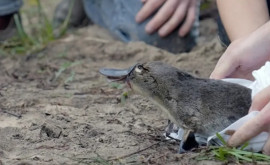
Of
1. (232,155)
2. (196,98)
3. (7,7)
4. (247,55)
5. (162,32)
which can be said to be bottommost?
(7,7)

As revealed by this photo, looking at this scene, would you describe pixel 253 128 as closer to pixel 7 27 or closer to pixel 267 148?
pixel 267 148

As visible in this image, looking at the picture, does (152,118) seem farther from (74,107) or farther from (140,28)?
(140,28)

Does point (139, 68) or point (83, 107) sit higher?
point (139, 68)

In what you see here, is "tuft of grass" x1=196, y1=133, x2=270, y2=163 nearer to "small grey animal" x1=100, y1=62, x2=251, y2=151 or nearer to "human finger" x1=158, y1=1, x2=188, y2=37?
"small grey animal" x1=100, y1=62, x2=251, y2=151

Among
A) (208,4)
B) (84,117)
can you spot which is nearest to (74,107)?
(84,117)

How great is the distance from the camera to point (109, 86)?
3211 millimetres

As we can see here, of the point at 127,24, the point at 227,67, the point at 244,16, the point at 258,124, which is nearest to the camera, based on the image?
the point at 258,124

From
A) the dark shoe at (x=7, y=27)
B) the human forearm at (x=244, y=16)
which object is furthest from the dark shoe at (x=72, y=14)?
the human forearm at (x=244, y=16)

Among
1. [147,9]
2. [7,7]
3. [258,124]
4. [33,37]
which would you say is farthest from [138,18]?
[258,124]

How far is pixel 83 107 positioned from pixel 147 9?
49.0 inches

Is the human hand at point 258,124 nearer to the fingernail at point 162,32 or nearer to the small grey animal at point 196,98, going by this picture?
the small grey animal at point 196,98

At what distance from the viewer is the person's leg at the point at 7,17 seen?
4090 mm

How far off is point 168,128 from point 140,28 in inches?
65.7

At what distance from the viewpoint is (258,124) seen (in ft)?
6.70
